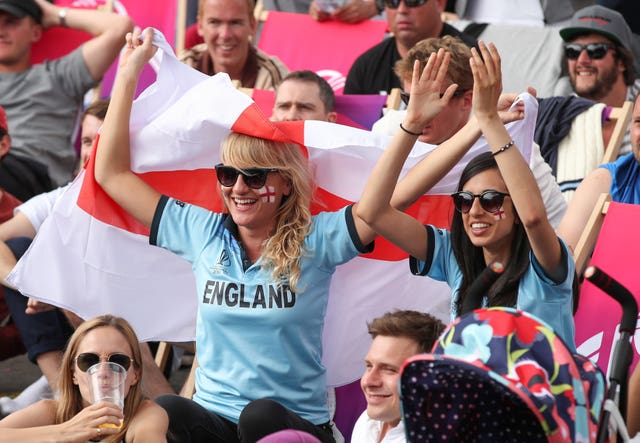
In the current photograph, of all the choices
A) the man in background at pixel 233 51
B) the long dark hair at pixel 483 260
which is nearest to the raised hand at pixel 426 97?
the long dark hair at pixel 483 260

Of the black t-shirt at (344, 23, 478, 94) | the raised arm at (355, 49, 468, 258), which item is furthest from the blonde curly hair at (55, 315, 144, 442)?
the black t-shirt at (344, 23, 478, 94)

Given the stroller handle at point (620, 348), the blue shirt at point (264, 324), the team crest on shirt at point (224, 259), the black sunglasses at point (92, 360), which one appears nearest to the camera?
the stroller handle at point (620, 348)

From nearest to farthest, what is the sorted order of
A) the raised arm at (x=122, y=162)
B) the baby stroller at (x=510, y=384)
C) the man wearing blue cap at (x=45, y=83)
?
the baby stroller at (x=510, y=384) → the raised arm at (x=122, y=162) → the man wearing blue cap at (x=45, y=83)

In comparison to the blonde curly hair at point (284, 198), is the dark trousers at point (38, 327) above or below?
below

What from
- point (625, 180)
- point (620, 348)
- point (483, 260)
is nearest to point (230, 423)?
point (483, 260)

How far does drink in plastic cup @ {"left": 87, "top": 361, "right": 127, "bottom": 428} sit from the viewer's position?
3924 mm

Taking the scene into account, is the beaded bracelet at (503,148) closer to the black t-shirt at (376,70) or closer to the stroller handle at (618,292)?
the stroller handle at (618,292)

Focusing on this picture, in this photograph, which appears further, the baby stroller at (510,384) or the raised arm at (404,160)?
the raised arm at (404,160)

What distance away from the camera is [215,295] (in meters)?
4.45

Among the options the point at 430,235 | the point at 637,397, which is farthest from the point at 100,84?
the point at 637,397

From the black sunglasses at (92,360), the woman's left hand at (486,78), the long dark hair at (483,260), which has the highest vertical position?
the woman's left hand at (486,78)

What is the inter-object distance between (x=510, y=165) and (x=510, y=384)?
1184 mm

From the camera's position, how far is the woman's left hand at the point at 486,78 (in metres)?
3.81

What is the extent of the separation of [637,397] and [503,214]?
2.56 ft
